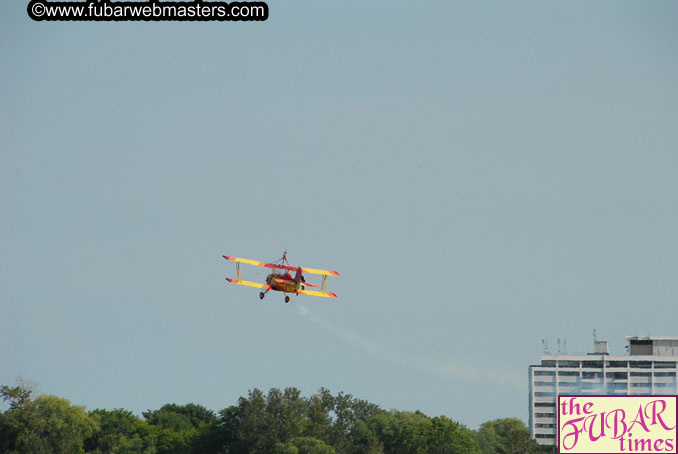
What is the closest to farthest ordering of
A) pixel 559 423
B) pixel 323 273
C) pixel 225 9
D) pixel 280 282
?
1. pixel 559 423
2. pixel 225 9
3. pixel 280 282
4. pixel 323 273

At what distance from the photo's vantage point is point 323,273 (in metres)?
131

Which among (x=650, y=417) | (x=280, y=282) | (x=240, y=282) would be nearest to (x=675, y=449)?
(x=650, y=417)

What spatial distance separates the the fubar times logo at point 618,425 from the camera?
96.4 metres

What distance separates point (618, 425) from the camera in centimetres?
9712

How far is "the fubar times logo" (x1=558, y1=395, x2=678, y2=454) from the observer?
316 feet

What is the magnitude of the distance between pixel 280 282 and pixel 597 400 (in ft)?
117

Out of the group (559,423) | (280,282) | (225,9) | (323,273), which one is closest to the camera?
(559,423)

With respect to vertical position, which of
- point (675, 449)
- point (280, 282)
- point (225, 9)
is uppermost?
point (225, 9)

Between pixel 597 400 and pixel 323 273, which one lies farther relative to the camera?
pixel 323 273

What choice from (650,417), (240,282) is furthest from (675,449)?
(240,282)

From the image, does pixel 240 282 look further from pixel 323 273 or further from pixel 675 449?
pixel 675 449

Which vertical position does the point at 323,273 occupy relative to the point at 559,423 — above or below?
above

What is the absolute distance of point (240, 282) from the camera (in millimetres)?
125875

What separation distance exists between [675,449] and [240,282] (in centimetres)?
4879
